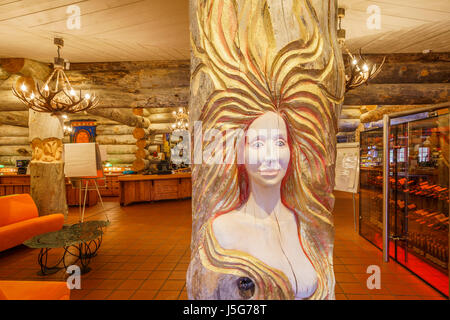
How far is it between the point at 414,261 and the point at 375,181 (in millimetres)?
1365

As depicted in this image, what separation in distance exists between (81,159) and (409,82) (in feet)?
21.3

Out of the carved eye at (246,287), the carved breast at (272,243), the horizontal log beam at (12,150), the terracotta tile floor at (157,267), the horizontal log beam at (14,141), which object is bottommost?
the terracotta tile floor at (157,267)

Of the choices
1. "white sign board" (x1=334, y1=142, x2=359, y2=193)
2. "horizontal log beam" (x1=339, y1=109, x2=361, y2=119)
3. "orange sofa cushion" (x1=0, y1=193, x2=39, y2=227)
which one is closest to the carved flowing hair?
"white sign board" (x1=334, y1=142, x2=359, y2=193)

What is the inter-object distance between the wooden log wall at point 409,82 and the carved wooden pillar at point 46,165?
6.12 m

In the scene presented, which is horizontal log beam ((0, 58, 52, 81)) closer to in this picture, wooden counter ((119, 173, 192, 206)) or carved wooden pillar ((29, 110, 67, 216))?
carved wooden pillar ((29, 110, 67, 216))

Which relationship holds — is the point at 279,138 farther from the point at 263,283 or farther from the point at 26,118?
the point at 26,118

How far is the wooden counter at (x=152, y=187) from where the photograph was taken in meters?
7.28

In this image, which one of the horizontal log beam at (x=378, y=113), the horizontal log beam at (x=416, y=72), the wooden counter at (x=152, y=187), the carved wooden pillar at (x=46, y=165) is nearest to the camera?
the carved wooden pillar at (x=46, y=165)

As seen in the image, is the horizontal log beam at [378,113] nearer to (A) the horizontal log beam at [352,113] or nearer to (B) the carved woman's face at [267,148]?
(A) the horizontal log beam at [352,113]

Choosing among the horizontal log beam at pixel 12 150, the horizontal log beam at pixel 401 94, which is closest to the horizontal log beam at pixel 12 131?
the horizontal log beam at pixel 12 150

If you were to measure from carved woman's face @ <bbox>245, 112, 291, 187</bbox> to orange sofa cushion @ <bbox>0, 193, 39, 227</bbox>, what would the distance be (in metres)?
4.61

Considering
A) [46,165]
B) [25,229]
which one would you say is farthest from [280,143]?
[46,165]

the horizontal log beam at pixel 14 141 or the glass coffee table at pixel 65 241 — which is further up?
the horizontal log beam at pixel 14 141

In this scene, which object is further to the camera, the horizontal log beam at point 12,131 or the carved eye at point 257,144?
the horizontal log beam at point 12,131
